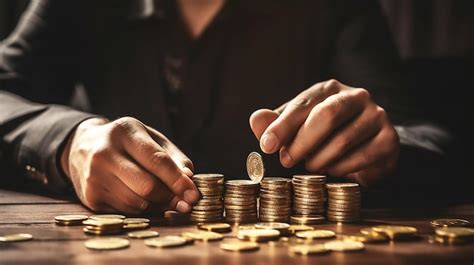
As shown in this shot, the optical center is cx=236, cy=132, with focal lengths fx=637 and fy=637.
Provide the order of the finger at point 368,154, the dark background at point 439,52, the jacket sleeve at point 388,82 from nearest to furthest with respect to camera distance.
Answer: the finger at point 368,154 < the jacket sleeve at point 388,82 < the dark background at point 439,52

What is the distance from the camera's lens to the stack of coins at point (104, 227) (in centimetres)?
118

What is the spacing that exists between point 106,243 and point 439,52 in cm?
334

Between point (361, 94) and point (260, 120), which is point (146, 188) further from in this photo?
point (361, 94)

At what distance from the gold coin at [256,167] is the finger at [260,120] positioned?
0.19ft

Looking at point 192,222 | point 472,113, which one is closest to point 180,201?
point 192,222

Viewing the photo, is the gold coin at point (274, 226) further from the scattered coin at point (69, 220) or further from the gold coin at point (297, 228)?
the scattered coin at point (69, 220)

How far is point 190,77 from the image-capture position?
7.89ft

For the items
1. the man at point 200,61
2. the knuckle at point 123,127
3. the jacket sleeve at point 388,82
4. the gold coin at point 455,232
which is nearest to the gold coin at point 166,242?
the knuckle at point 123,127

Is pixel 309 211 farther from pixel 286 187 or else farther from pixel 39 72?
pixel 39 72

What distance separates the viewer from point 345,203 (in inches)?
53.0

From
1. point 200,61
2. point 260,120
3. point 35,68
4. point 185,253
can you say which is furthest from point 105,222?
point 35,68

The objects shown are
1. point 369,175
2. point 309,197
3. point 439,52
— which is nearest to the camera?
point 309,197

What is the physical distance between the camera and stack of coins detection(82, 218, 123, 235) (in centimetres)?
118

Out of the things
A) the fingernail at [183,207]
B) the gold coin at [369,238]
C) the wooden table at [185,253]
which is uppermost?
the fingernail at [183,207]
